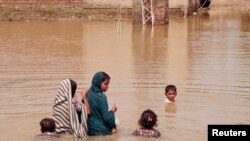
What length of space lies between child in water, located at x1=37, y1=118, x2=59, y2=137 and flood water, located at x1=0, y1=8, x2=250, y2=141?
220mm

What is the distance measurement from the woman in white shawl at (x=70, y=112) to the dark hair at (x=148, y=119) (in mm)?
793

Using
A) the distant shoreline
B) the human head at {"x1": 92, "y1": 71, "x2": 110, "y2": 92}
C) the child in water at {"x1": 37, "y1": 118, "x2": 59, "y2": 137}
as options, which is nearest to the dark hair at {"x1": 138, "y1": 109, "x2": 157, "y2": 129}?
the human head at {"x1": 92, "y1": 71, "x2": 110, "y2": 92}

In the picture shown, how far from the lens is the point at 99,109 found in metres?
7.76

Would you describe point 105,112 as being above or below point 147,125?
above

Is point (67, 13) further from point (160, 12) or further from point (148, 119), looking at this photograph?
point (148, 119)

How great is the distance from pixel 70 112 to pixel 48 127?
1.18 feet

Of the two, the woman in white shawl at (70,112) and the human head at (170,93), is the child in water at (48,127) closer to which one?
the woman in white shawl at (70,112)

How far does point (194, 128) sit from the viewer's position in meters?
8.49

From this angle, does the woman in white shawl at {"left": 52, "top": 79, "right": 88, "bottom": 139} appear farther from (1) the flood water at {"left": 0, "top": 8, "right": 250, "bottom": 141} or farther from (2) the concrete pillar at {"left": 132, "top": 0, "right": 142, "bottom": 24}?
(2) the concrete pillar at {"left": 132, "top": 0, "right": 142, "bottom": 24}

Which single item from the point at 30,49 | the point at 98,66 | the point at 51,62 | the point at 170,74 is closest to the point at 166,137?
the point at 170,74

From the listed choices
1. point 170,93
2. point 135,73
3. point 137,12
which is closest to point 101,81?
point 170,93

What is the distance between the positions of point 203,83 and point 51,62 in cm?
480

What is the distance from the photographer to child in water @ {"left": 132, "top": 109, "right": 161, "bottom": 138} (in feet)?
25.2

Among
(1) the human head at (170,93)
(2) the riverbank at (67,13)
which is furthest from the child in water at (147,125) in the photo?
(2) the riverbank at (67,13)
